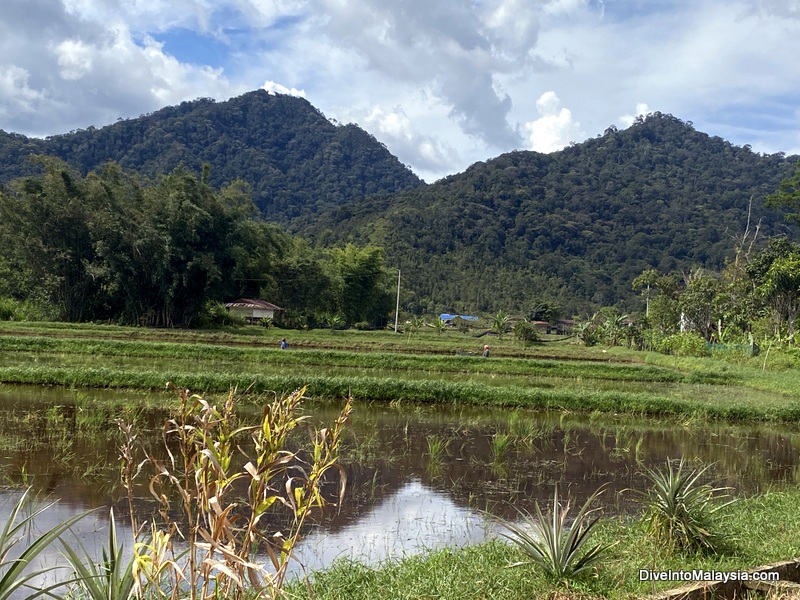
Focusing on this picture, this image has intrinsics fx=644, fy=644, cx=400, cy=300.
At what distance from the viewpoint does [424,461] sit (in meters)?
9.97

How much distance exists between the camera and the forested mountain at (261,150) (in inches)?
5133

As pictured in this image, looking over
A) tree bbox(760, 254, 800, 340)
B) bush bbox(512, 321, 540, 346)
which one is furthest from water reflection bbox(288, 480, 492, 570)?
bush bbox(512, 321, 540, 346)

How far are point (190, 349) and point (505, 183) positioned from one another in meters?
91.8

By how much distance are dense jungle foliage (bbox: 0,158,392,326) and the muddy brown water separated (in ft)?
79.1

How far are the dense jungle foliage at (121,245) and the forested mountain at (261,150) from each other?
2735 inches

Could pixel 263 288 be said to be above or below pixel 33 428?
above

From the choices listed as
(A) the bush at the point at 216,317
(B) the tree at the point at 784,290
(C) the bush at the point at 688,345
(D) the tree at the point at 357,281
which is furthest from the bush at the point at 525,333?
(A) the bush at the point at 216,317

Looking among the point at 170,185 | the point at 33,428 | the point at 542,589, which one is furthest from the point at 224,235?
the point at 542,589

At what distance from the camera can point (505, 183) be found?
108875mm

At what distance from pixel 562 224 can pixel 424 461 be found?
94.0 m

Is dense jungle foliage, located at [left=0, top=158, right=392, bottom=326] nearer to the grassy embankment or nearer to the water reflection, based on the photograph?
the grassy embankment

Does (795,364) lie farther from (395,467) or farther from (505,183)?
(505,183)

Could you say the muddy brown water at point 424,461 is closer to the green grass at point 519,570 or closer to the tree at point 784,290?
the green grass at point 519,570

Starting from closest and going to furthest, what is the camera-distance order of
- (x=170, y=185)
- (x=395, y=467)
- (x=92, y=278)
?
(x=395, y=467)
(x=92, y=278)
(x=170, y=185)
